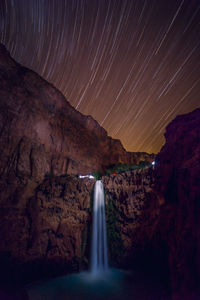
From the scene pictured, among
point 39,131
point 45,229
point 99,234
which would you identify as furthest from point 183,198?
point 39,131

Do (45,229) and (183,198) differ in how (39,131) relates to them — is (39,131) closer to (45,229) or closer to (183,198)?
(45,229)

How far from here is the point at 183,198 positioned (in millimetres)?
6027

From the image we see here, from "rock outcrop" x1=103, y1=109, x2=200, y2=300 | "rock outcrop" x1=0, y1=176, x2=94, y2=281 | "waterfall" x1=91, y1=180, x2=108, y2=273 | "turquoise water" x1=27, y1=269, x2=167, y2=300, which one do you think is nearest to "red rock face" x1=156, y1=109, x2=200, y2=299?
"rock outcrop" x1=103, y1=109, x2=200, y2=300

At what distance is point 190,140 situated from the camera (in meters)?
6.33

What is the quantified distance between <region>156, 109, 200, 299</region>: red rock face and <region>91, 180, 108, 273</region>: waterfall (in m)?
8.57

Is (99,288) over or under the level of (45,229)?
under

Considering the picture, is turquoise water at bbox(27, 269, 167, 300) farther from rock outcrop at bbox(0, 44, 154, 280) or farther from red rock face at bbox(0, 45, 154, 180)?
red rock face at bbox(0, 45, 154, 180)

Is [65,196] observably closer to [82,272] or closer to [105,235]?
[105,235]

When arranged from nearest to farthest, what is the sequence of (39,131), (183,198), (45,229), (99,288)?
(183,198), (99,288), (45,229), (39,131)

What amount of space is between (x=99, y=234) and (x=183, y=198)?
1047 cm

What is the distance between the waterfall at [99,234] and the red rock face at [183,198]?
337 inches

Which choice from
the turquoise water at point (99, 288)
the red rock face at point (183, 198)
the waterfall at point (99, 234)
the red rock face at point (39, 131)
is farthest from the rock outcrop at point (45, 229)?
the red rock face at point (183, 198)

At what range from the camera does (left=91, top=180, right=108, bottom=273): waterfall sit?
43.2 feet

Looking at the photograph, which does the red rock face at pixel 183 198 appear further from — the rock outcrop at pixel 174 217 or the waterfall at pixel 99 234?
the waterfall at pixel 99 234
